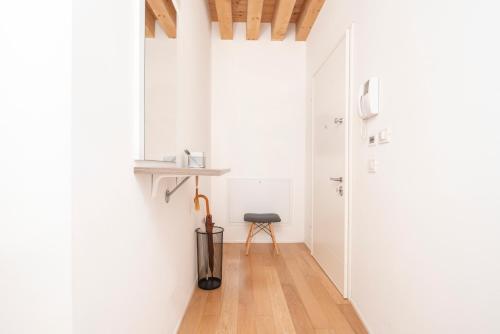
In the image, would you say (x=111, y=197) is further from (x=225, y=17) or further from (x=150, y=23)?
(x=225, y=17)

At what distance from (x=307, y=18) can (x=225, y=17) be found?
982 millimetres

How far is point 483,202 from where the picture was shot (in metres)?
0.89

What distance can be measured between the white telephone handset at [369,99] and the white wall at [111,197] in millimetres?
1372

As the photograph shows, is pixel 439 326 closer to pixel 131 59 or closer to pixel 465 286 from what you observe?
pixel 465 286

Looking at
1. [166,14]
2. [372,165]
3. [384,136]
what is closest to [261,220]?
[372,165]

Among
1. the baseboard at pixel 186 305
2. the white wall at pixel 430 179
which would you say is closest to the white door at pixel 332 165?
the white wall at pixel 430 179

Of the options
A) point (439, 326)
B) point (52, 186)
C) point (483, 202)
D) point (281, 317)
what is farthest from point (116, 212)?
point (281, 317)

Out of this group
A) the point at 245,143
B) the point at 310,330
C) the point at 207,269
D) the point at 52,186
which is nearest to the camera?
the point at 52,186

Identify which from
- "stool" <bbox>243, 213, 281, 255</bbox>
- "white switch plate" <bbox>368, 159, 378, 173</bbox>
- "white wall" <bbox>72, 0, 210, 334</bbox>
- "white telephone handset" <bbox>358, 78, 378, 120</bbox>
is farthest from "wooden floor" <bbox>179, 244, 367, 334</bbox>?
"white telephone handset" <bbox>358, 78, 378, 120</bbox>

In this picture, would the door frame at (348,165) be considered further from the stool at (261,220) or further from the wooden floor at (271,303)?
the stool at (261,220)

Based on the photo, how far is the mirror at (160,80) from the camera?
1141mm

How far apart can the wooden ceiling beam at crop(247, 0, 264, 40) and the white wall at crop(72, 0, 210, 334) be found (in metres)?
2.20

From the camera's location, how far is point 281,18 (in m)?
3.11

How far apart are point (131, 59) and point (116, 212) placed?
584 millimetres
